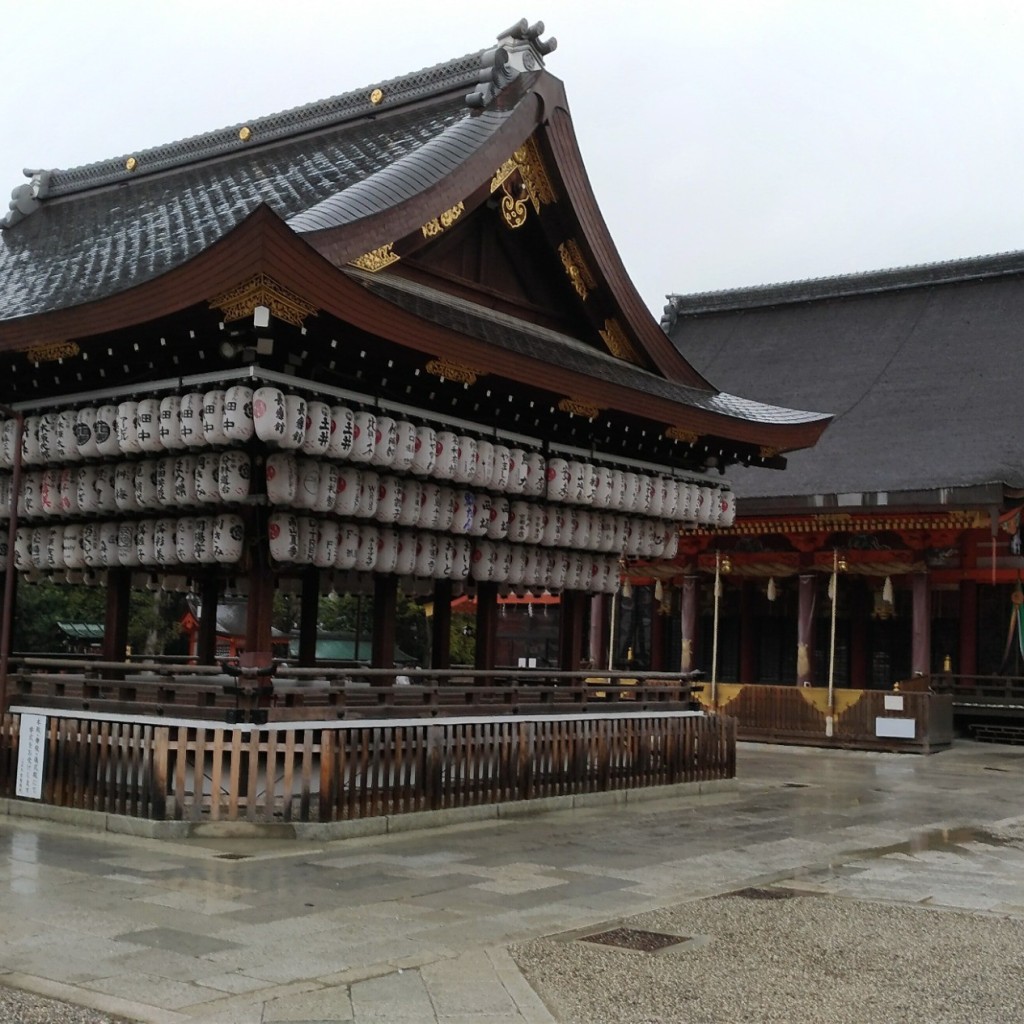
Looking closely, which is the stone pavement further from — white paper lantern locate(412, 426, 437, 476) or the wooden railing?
white paper lantern locate(412, 426, 437, 476)

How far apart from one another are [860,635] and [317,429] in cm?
2071

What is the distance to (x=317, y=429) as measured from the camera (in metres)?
12.0

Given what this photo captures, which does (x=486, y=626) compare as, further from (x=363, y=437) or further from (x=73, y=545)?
(x=73, y=545)

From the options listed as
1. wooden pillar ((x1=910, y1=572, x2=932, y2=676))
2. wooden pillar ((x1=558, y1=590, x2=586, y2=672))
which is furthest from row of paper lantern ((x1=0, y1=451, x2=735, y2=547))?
wooden pillar ((x1=910, y1=572, x2=932, y2=676))

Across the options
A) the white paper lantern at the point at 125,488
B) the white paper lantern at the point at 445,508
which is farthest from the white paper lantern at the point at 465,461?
the white paper lantern at the point at 125,488

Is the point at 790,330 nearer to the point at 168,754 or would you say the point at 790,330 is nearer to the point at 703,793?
the point at 703,793

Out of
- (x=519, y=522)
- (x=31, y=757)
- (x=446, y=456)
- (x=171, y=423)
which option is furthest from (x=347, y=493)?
(x=31, y=757)

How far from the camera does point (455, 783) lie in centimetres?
1362

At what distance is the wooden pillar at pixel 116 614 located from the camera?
1458 cm

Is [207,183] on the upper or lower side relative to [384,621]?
upper

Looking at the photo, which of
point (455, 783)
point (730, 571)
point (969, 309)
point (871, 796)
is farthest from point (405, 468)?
point (969, 309)

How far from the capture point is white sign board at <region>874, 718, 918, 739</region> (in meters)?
25.4

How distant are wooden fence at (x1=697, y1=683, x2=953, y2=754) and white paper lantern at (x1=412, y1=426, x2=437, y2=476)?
12508mm

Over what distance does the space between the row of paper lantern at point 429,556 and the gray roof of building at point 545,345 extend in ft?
7.90
